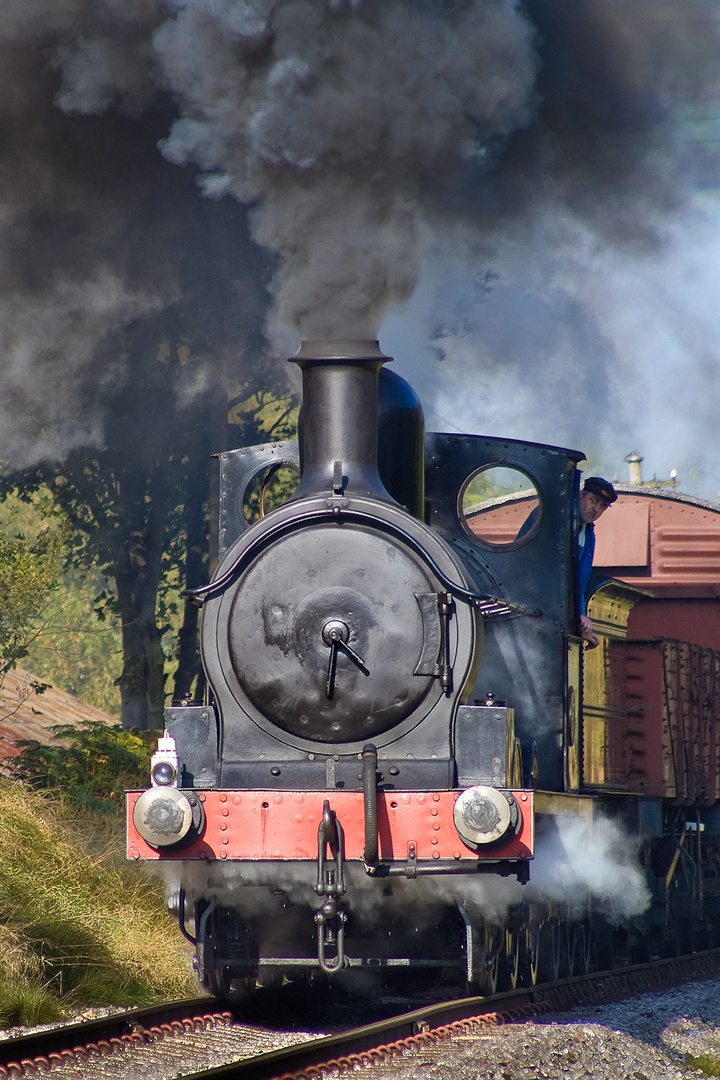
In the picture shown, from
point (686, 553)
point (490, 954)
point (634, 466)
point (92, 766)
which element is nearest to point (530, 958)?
point (490, 954)

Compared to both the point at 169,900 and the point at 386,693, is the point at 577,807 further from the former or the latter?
the point at 169,900

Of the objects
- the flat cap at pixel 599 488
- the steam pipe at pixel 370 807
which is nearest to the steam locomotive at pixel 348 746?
the steam pipe at pixel 370 807

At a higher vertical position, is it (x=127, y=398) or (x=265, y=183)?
(x=127, y=398)

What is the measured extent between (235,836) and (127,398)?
1023cm

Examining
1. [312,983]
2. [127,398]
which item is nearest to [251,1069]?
[312,983]

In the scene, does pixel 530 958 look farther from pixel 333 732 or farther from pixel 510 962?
pixel 333 732

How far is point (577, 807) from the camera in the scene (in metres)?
7.30

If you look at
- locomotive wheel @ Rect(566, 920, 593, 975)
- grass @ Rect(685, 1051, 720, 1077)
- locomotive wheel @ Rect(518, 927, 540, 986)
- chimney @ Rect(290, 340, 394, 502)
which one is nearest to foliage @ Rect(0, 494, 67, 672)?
locomotive wheel @ Rect(566, 920, 593, 975)

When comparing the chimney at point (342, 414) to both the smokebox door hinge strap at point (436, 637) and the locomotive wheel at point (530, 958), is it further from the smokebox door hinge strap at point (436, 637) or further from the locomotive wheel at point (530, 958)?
the locomotive wheel at point (530, 958)

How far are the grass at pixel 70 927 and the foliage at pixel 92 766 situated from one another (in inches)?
90.6

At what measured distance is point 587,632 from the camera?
25.3 feet

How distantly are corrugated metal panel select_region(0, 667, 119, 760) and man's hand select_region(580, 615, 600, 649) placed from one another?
899cm

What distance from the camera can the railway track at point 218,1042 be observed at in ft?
16.8

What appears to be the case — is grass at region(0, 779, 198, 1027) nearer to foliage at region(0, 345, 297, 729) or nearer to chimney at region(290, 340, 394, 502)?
chimney at region(290, 340, 394, 502)
